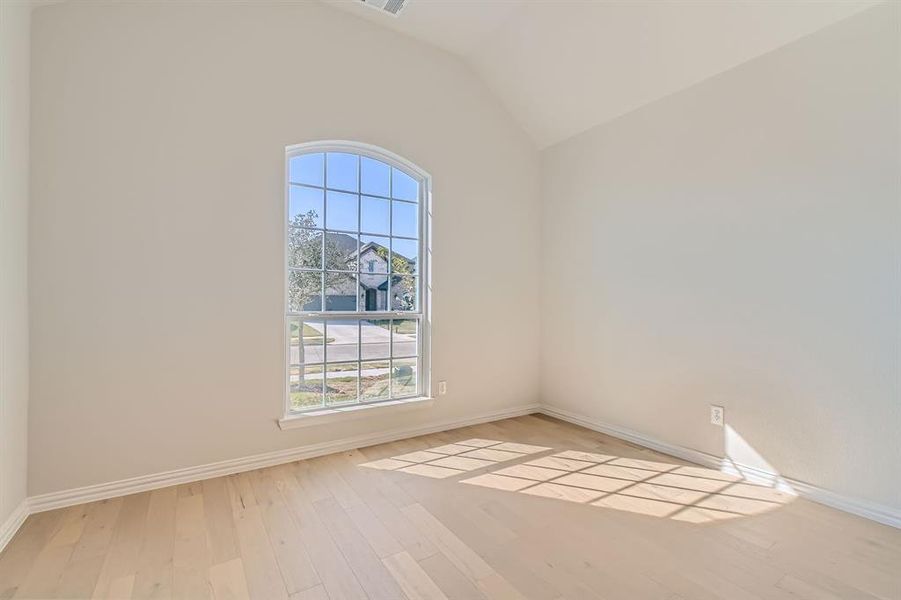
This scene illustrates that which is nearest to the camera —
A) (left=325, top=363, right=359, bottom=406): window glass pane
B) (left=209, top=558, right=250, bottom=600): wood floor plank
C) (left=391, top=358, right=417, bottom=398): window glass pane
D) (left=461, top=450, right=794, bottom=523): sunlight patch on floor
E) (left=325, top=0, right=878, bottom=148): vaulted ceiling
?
(left=209, top=558, right=250, bottom=600): wood floor plank

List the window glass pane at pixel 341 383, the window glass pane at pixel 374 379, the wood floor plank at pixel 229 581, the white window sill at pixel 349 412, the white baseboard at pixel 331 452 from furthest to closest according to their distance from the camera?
the window glass pane at pixel 374 379, the window glass pane at pixel 341 383, the white window sill at pixel 349 412, the white baseboard at pixel 331 452, the wood floor plank at pixel 229 581

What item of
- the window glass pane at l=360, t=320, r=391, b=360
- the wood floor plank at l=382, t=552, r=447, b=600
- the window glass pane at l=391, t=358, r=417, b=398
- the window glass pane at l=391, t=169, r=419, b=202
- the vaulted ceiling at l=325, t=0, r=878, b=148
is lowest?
the wood floor plank at l=382, t=552, r=447, b=600

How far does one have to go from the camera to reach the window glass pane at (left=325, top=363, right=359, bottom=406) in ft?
9.88

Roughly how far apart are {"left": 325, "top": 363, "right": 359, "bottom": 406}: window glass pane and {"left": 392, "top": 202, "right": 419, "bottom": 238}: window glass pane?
44.7 inches

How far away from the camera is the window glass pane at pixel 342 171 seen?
3.04m

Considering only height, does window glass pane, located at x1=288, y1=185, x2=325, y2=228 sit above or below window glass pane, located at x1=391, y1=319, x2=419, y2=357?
above

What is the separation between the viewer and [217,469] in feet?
8.33

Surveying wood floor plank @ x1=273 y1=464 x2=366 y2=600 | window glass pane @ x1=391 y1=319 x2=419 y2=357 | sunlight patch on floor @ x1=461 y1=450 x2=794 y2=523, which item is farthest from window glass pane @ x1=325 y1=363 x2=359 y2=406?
sunlight patch on floor @ x1=461 y1=450 x2=794 y2=523

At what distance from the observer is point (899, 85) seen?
2018 mm

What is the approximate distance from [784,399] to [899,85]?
5.61 ft

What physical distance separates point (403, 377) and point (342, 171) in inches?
66.5

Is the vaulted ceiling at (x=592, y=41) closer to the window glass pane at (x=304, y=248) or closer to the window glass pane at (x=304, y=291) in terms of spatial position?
the window glass pane at (x=304, y=248)

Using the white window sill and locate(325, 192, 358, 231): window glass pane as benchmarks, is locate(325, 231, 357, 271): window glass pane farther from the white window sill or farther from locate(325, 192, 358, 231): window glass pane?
the white window sill

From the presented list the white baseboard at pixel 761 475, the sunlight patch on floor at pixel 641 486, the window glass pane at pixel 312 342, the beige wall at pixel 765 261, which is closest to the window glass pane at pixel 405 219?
the window glass pane at pixel 312 342
